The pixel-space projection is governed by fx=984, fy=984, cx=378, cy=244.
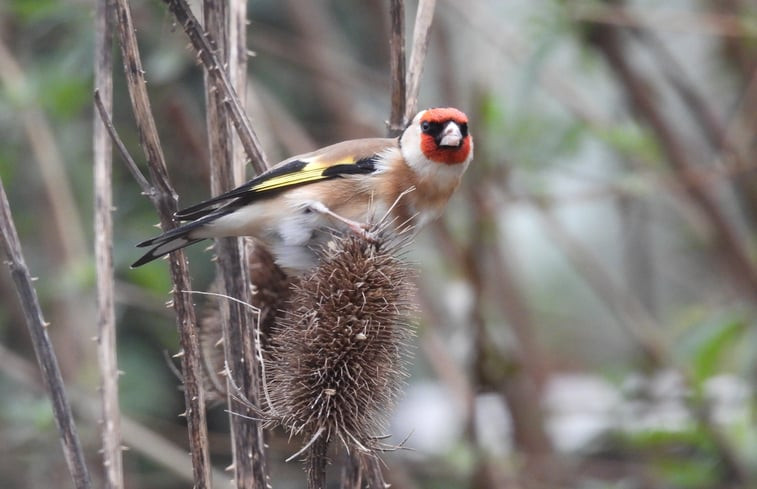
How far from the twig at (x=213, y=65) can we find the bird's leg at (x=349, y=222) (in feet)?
1.13

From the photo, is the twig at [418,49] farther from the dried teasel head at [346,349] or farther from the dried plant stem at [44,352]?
the dried plant stem at [44,352]

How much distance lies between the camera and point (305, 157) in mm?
2977

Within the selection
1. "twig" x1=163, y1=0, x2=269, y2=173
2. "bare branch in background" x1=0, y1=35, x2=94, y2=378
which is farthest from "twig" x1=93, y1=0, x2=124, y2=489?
"bare branch in background" x1=0, y1=35, x2=94, y2=378

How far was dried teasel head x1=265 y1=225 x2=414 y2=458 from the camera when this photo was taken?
86.0 inches

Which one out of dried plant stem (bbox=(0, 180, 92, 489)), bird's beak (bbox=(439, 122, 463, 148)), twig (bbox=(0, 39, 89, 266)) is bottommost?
dried plant stem (bbox=(0, 180, 92, 489))

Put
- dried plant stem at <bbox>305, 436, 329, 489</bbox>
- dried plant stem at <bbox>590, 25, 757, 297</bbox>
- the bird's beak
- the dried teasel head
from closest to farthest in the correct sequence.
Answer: dried plant stem at <bbox>305, 436, 329, 489</bbox>, the dried teasel head, the bird's beak, dried plant stem at <bbox>590, 25, 757, 297</bbox>

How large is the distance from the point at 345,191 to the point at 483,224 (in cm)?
194

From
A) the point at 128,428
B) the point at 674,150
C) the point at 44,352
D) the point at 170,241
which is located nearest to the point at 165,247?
the point at 170,241

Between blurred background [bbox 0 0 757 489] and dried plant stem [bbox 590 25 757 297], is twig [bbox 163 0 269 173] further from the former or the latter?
dried plant stem [bbox 590 25 757 297]

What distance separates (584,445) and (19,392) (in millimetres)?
3283

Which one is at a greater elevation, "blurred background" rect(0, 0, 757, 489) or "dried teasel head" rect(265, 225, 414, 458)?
"blurred background" rect(0, 0, 757, 489)

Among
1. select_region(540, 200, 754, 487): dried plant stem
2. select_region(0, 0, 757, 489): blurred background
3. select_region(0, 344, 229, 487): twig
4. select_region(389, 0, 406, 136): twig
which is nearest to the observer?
select_region(389, 0, 406, 136): twig

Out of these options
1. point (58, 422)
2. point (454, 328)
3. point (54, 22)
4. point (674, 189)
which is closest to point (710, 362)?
point (674, 189)

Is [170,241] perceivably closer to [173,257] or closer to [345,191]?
[173,257]
